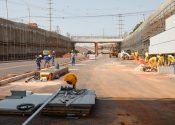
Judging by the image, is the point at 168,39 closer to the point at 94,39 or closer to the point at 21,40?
the point at 21,40

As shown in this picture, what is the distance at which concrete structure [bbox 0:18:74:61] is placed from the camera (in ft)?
212

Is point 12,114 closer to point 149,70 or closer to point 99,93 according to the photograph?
point 99,93

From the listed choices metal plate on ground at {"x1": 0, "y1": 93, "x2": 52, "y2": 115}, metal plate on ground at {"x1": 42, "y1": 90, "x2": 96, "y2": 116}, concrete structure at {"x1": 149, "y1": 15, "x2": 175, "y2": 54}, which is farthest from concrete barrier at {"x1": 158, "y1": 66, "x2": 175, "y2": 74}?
metal plate on ground at {"x1": 42, "y1": 90, "x2": 96, "y2": 116}

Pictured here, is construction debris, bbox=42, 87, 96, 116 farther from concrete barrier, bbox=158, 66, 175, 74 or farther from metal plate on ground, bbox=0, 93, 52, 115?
concrete barrier, bbox=158, 66, 175, 74

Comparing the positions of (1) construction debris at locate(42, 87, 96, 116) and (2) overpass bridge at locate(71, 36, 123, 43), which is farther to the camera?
(2) overpass bridge at locate(71, 36, 123, 43)

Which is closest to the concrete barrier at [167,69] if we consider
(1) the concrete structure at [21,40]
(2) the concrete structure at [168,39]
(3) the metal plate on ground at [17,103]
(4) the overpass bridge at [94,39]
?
(2) the concrete structure at [168,39]

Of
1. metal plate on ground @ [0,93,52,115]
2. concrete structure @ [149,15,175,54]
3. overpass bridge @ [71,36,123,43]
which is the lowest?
metal plate on ground @ [0,93,52,115]

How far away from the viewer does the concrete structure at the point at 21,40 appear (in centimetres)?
6469

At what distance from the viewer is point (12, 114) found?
36.2 ft

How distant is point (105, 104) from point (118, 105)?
1.65 feet

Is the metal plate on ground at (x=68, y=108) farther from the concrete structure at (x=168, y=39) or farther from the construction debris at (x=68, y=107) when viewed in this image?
the concrete structure at (x=168, y=39)

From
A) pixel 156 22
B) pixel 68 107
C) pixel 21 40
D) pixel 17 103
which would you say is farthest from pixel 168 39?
pixel 21 40

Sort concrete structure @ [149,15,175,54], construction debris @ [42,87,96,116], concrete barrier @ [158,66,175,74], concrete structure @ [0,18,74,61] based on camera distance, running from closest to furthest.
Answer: construction debris @ [42,87,96,116]
concrete barrier @ [158,66,175,74]
concrete structure @ [149,15,175,54]
concrete structure @ [0,18,74,61]

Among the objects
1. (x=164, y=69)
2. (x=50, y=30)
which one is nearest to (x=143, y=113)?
(x=164, y=69)
